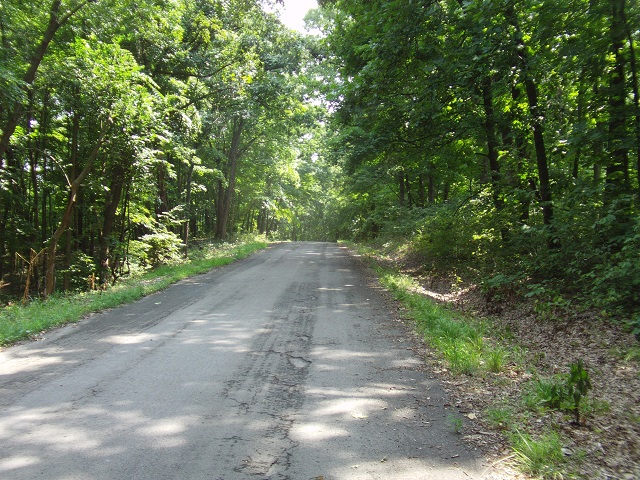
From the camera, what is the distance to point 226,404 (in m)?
3.99

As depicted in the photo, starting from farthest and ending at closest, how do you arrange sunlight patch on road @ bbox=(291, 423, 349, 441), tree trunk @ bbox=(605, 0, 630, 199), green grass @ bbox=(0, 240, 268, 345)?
green grass @ bbox=(0, 240, 268, 345)
tree trunk @ bbox=(605, 0, 630, 199)
sunlight patch on road @ bbox=(291, 423, 349, 441)

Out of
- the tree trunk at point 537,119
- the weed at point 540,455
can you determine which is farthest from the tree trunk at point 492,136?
the weed at point 540,455

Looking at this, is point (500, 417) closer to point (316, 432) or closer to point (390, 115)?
point (316, 432)

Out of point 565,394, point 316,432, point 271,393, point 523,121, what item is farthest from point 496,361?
point 523,121

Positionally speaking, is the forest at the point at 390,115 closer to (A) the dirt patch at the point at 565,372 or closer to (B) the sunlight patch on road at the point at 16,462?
(A) the dirt patch at the point at 565,372

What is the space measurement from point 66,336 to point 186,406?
3717mm

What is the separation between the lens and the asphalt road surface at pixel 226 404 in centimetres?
301

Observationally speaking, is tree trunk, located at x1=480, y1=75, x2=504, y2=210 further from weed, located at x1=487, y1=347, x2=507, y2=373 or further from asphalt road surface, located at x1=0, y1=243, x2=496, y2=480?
weed, located at x1=487, y1=347, x2=507, y2=373

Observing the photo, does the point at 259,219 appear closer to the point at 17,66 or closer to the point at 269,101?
the point at 269,101

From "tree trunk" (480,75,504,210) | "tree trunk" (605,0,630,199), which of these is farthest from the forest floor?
"tree trunk" (480,75,504,210)

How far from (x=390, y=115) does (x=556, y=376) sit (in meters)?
8.29

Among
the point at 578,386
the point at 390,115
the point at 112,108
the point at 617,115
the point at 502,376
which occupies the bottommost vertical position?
the point at 502,376

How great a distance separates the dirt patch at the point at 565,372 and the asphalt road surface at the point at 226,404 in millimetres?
358

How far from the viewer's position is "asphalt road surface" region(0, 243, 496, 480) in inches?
119
